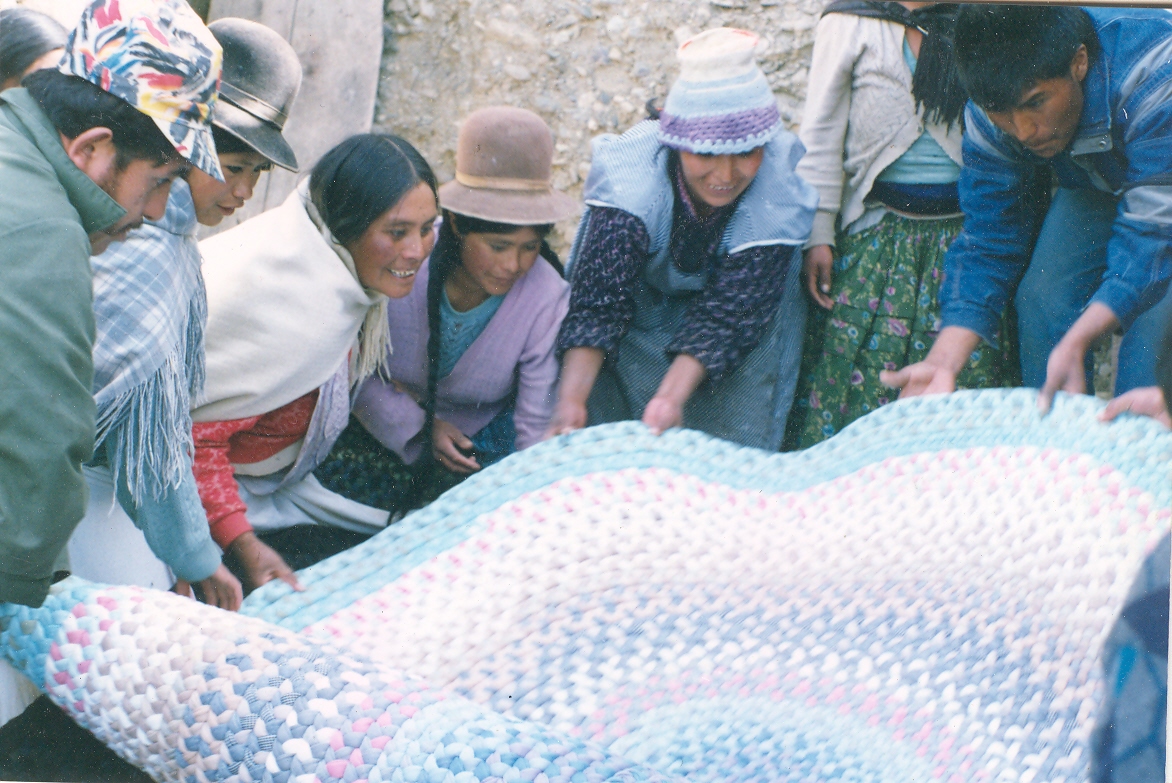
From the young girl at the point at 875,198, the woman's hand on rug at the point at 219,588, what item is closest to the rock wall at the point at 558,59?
the young girl at the point at 875,198

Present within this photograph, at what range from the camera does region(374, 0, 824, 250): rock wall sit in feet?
4.98

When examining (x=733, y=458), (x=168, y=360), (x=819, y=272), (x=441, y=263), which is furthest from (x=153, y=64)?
(x=819, y=272)

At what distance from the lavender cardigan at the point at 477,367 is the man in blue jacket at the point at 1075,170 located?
58 centimetres

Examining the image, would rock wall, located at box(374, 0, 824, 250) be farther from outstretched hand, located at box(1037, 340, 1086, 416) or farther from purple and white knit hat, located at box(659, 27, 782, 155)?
outstretched hand, located at box(1037, 340, 1086, 416)

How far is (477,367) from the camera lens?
1.63m

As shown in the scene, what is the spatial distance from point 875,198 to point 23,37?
4.52 feet

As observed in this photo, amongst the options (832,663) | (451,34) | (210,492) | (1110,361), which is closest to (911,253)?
(1110,361)

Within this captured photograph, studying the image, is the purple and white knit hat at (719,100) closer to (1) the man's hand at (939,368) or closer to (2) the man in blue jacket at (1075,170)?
(2) the man in blue jacket at (1075,170)

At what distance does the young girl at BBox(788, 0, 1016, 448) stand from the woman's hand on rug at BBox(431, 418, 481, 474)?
0.51 metres

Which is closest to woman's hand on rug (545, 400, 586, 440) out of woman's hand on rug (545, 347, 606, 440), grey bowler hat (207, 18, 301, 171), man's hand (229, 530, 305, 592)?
woman's hand on rug (545, 347, 606, 440)

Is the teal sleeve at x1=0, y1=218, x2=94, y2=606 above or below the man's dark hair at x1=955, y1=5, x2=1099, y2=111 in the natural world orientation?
below

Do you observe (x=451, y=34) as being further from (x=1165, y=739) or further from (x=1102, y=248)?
(x=1165, y=739)

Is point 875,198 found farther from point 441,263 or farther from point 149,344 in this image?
point 149,344

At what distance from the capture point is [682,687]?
135 cm
